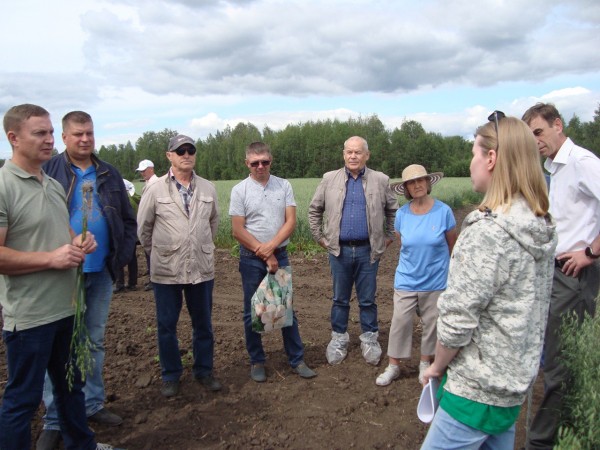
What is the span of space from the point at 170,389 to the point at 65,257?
1978mm

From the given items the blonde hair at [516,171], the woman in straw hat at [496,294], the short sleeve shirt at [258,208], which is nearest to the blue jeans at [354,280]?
the short sleeve shirt at [258,208]

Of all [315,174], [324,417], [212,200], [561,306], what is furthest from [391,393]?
[315,174]

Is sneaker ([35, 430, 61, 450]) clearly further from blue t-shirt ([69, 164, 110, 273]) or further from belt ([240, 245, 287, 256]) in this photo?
belt ([240, 245, 287, 256])

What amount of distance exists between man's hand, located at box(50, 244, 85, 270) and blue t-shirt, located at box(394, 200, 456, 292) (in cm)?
277

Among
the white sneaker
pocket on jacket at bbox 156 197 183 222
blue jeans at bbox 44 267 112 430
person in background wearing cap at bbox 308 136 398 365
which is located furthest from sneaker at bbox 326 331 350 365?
blue jeans at bbox 44 267 112 430

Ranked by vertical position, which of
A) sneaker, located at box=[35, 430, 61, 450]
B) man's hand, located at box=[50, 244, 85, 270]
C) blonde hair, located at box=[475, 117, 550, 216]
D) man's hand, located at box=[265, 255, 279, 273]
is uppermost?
blonde hair, located at box=[475, 117, 550, 216]

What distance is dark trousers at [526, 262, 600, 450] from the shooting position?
3246mm

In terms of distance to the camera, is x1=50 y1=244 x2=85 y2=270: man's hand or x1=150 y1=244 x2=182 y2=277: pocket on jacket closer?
x1=50 y1=244 x2=85 y2=270: man's hand

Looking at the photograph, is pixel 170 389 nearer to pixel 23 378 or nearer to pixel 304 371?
pixel 304 371

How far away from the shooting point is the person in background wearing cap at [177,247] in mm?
4336

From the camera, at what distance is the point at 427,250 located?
4496 millimetres

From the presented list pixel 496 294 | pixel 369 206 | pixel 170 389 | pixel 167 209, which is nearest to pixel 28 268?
pixel 167 209

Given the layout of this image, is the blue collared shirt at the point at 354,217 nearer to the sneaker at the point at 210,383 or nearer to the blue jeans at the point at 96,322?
the sneaker at the point at 210,383

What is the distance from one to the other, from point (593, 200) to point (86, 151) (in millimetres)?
3580
